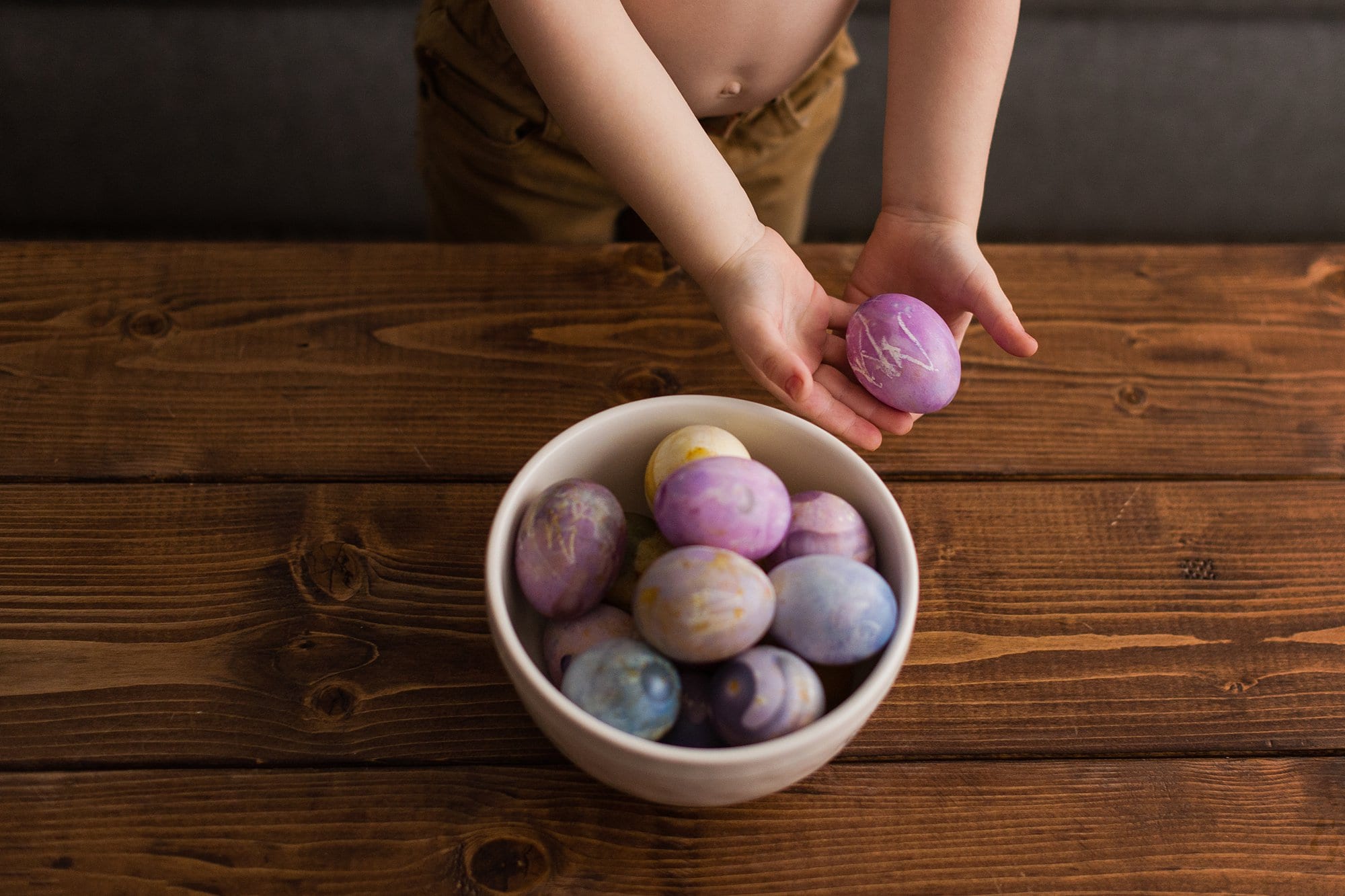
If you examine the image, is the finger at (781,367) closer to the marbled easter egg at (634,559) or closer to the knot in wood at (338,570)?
the marbled easter egg at (634,559)

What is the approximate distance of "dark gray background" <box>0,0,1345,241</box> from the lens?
4.82 ft

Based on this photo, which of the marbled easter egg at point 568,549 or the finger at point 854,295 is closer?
the marbled easter egg at point 568,549

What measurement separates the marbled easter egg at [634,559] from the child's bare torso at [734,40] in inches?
17.6

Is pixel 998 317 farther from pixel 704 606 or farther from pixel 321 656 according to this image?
pixel 321 656

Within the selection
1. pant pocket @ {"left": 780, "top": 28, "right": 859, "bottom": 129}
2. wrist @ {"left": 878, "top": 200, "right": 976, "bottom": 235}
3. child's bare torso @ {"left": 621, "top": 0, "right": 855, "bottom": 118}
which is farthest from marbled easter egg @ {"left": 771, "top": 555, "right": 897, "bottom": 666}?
pant pocket @ {"left": 780, "top": 28, "right": 859, "bottom": 129}

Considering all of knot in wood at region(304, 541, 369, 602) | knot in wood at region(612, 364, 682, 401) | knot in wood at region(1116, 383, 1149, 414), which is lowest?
knot in wood at region(304, 541, 369, 602)

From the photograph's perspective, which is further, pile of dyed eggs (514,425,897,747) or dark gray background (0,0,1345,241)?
dark gray background (0,0,1345,241)

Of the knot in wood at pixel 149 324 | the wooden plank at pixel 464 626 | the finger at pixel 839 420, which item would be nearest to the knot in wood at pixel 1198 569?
the wooden plank at pixel 464 626

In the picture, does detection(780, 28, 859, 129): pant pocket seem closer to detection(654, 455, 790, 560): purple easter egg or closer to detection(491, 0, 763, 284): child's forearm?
detection(491, 0, 763, 284): child's forearm

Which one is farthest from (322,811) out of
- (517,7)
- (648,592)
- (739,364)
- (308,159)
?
(308,159)

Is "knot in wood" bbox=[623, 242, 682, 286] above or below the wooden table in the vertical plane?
above

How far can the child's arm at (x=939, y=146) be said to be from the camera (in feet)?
2.47

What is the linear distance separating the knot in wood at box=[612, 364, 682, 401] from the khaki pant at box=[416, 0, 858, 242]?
0.88 ft

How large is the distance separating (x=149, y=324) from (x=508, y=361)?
0.95 ft
